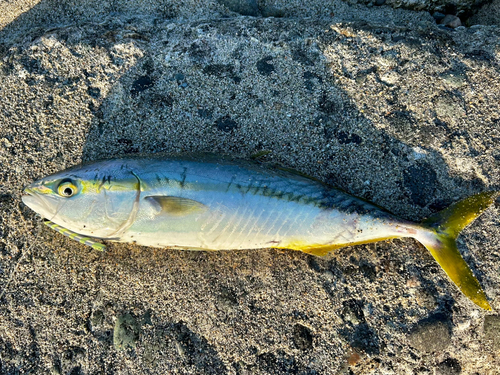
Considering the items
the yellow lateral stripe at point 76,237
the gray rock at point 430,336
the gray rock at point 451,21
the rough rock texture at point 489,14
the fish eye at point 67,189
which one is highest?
the rough rock texture at point 489,14

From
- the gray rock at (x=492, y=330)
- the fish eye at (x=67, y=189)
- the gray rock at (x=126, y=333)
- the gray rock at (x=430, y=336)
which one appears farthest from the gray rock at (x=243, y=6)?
the gray rock at (x=492, y=330)

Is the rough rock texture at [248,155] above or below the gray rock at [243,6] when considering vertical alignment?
below

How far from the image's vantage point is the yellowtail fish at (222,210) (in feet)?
6.29

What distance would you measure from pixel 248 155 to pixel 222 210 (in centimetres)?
54

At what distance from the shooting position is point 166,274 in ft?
7.11

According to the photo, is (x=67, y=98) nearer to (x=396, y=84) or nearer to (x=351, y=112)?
(x=351, y=112)

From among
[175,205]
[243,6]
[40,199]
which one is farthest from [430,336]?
[243,6]

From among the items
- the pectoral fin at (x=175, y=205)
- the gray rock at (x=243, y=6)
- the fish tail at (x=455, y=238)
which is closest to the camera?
the pectoral fin at (x=175, y=205)

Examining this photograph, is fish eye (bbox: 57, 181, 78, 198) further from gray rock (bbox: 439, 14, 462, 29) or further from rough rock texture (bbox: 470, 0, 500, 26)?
rough rock texture (bbox: 470, 0, 500, 26)

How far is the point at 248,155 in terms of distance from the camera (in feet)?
7.60

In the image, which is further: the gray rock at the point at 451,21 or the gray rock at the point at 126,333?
the gray rock at the point at 451,21

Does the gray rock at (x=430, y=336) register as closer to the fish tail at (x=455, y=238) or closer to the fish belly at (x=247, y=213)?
the fish tail at (x=455, y=238)

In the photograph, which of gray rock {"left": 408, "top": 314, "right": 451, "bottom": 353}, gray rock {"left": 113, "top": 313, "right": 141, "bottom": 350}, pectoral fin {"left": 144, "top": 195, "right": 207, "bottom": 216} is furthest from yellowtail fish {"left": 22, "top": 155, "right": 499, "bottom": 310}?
gray rock {"left": 113, "top": 313, "right": 141, "bottom": 350}

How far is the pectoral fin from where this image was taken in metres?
1.90
